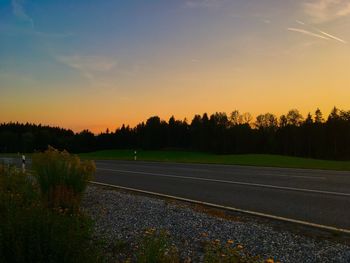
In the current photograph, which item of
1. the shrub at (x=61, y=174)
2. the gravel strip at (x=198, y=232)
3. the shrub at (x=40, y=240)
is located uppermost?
the shrub at (x=61, y=174)

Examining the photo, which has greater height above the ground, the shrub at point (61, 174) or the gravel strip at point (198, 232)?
the shrub at point (61, 174)

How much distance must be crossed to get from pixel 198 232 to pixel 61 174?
4176 mm

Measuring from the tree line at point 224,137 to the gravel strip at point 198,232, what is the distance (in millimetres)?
85330

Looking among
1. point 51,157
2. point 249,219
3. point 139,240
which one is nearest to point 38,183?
point 51,157

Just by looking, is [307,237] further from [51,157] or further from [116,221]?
[51,157]

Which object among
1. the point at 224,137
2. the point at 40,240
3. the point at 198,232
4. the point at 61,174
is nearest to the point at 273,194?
the point at 198,232

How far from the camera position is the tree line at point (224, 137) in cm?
9250

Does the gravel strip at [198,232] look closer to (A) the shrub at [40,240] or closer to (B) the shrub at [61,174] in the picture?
(B) the shrub at [61,174]

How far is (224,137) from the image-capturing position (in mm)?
107625

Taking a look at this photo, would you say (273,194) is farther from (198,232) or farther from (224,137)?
(224,137)

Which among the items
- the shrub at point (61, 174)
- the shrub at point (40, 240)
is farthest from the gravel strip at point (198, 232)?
the shrub at point (40, 240)

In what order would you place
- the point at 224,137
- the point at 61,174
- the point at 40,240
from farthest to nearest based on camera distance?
the point at 224,137, the point at 61,174, the point at 40,240

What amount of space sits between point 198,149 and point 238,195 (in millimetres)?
99540

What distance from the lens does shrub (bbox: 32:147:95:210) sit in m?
9.40
